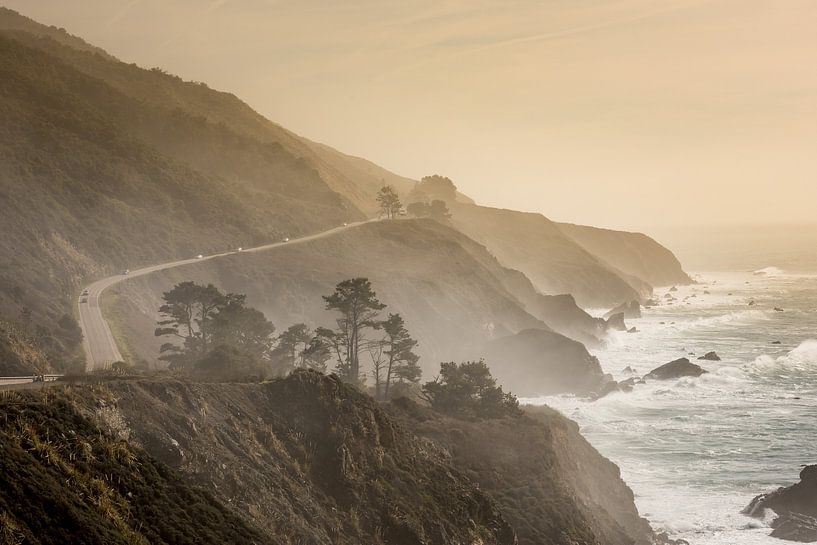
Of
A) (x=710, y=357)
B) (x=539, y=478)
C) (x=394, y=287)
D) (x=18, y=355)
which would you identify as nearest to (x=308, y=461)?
(x=539, y=478)

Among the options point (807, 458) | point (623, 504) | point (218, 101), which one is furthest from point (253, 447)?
point (218, 101)

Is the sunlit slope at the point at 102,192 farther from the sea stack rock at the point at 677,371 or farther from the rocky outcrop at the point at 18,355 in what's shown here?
the sea stack rock at the point at 677,371

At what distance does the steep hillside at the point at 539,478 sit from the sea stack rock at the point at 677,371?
128 ft

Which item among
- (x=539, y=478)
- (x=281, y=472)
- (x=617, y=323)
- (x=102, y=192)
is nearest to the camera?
(x=281, y=472)

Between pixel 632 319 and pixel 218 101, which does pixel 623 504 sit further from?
pixel 218 101

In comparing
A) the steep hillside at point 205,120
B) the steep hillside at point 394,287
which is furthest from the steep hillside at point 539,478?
the steep hillside at point 205,120

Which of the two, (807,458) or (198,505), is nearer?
(198,505)

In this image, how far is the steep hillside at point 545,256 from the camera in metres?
155

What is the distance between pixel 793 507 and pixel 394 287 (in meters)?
59.6

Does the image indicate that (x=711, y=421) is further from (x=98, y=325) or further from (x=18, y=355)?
(x=18, y=355)

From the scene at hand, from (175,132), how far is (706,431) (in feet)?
397

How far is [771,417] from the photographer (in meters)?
67.3

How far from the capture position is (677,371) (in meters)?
83.6

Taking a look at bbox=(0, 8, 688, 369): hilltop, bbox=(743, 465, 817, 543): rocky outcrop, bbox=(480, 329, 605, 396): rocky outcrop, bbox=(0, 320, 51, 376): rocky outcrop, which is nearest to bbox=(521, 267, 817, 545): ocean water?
bbox=(743, 465, 817, 543): rocky outcrop
